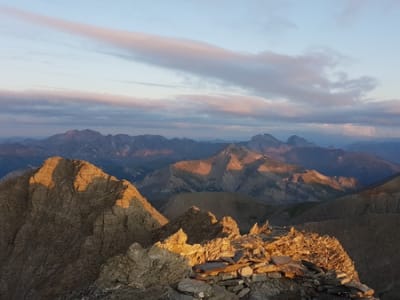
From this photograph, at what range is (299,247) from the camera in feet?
74.3

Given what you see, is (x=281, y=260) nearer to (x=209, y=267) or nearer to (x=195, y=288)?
(x=209, y=267)

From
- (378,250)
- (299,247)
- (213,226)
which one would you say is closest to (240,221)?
(378,250)

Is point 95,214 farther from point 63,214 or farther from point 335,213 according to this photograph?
point 335,213

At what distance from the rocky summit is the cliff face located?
0.46ft

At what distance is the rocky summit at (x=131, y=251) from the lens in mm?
18150

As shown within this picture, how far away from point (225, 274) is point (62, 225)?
151ft

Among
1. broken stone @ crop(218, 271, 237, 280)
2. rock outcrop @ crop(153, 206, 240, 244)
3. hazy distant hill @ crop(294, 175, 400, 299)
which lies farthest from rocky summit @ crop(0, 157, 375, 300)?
hazy distant hill @ crop(294, 175, 400, 299)

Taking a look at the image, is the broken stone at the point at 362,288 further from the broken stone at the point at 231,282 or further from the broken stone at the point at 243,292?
the broken stone at the point at 231,282

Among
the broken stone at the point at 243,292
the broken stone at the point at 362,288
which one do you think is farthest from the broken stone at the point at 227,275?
the broken stone at the point at 362,288

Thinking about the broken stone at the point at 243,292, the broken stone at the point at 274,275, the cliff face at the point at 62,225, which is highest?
the broken stone at the point at 274,275

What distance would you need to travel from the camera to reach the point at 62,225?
197 feet

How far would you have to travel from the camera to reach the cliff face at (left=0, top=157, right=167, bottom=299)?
5081cm

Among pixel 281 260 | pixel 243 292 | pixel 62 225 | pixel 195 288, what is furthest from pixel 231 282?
pixel 62 225

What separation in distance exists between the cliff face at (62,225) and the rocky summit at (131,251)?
0.46 ft
